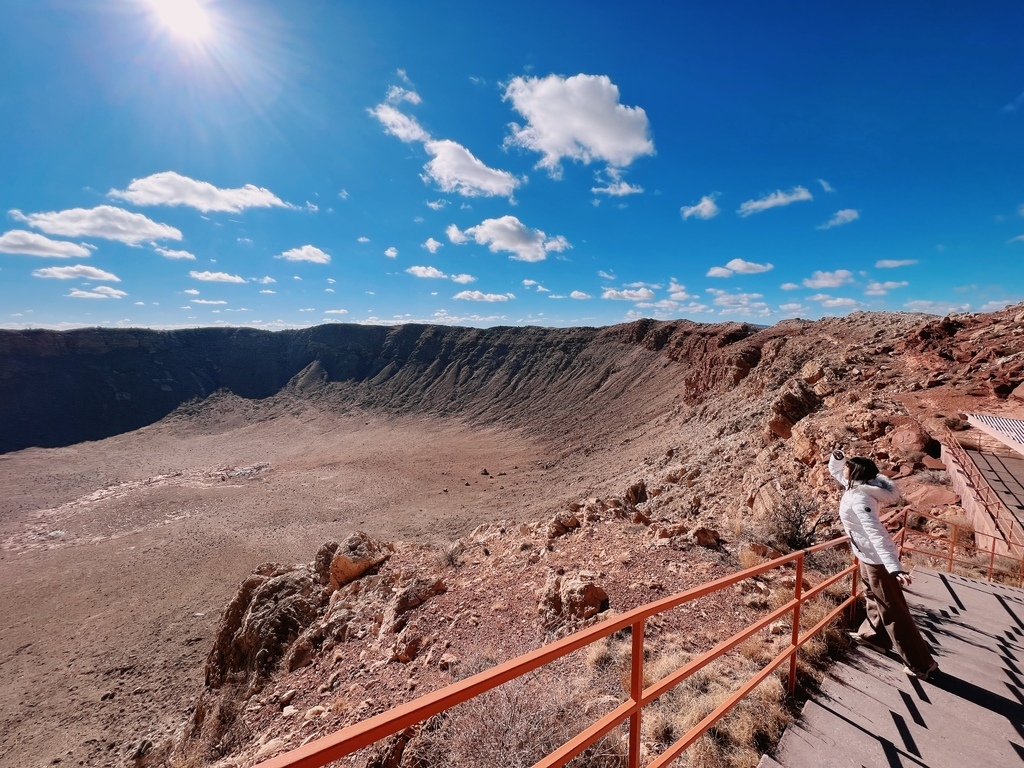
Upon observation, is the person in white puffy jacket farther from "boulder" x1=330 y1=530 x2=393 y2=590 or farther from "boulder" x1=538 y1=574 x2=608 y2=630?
"boulder" x1=330 y1=530 x2=393 y2=590

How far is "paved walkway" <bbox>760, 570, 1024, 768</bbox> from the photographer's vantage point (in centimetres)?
263

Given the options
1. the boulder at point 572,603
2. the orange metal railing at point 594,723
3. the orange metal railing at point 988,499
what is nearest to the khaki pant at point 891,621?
the orange metal railing at point 594,723

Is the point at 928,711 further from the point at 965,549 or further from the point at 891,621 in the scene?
the point at 965,549

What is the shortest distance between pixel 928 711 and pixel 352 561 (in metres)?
8.95

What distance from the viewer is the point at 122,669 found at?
11836 mm

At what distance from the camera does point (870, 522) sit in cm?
343

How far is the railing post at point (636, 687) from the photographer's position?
1.92 meters

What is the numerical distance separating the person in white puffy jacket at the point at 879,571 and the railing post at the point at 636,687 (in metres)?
2.46

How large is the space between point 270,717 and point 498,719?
14.1 feet

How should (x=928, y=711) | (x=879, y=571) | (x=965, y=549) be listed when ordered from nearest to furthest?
1. (x=928, y=711)
2. (x=879, y=571)
3. (x=965, y=549)

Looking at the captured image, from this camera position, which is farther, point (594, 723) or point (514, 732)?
point (514, 732)

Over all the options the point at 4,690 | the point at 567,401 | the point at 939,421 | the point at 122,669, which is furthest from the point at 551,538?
the point at 567,401

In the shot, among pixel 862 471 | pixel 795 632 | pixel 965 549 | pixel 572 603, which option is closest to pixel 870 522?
pixel 862 471

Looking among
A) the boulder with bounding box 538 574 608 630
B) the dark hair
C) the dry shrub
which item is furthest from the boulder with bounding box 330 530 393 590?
the dark hair
